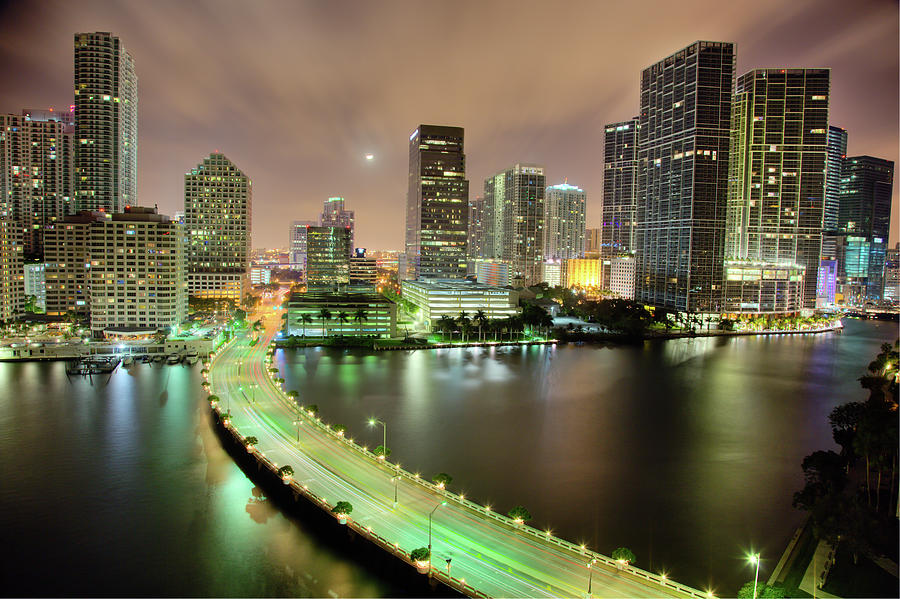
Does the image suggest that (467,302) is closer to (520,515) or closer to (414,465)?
(414,465)

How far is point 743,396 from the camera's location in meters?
31.1

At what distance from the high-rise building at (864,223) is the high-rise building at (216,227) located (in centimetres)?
9498

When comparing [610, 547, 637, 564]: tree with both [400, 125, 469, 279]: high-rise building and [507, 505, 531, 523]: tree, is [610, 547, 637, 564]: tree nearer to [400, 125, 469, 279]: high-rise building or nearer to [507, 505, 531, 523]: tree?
[507, 505, 531, 523]: tree

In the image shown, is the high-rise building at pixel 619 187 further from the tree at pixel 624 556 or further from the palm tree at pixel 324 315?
the tree at pixel 624 556

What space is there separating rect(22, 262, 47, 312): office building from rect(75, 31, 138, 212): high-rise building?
40.7 ft

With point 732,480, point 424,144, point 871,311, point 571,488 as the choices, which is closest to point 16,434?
point 571,488

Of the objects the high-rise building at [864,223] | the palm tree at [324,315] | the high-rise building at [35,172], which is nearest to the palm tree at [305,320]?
the palm tree at [324,315]

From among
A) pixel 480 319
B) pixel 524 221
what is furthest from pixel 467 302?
pixel 524 221

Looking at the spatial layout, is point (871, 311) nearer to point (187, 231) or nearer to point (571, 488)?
point (571, 488)

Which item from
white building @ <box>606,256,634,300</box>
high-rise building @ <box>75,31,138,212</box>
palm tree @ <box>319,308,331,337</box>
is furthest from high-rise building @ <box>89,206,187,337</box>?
white building @ <box>606,256,634,300</box>

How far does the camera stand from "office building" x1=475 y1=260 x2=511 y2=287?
97750mm

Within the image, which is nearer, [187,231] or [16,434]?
[16,434]

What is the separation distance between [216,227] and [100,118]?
15.7 meters

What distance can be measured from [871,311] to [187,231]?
95486 millimetres
